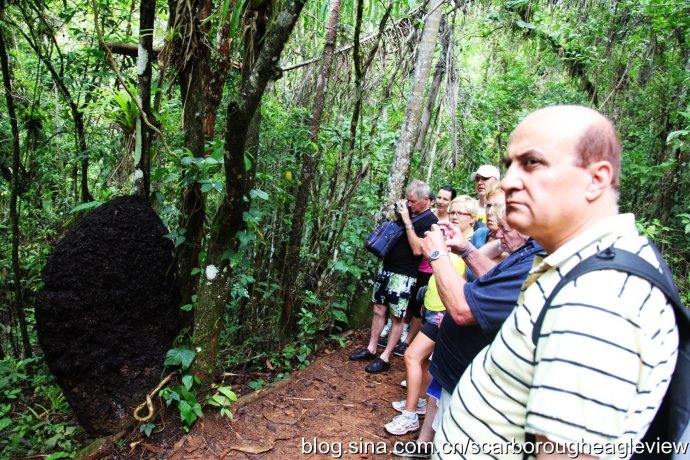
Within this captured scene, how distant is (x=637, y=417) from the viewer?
896 mm

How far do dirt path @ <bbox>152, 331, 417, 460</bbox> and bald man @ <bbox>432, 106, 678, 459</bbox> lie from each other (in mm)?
2117

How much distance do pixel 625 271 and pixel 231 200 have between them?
7.63 feet

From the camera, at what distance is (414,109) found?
15.8 ft

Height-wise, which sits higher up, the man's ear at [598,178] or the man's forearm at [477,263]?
the man's ear at [598,178]

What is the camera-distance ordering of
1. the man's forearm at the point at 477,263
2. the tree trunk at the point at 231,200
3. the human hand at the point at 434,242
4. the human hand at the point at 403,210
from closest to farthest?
1. the human hand at the point at 434,242
2. the tree trunk at the point at 231,200
3. the man's forearm at the point at 477,263
4. the human hand at the point at 403,210

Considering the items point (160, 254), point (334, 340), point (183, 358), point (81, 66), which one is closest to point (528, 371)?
point (183, 358)

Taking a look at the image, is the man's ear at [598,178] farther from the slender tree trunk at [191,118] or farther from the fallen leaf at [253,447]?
the fallen leaf at [253,447]

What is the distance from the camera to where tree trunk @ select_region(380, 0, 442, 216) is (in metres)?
4.74

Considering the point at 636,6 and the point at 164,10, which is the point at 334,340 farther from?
the point at 636,6

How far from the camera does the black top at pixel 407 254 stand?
13.8 ft

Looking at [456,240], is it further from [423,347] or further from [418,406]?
[418,406]

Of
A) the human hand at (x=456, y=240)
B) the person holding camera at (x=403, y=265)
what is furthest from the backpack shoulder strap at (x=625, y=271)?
the person holding camera at (x=403, y=265)

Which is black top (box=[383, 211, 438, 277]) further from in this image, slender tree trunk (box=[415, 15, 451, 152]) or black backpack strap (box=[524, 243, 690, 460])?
black backpack strap (box=[524, 243, 690, 460])

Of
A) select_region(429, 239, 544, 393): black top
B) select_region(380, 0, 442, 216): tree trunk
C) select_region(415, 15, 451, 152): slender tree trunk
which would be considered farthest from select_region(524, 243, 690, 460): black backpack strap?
select_region(415, 15, 451, 152): slender tree trunk
